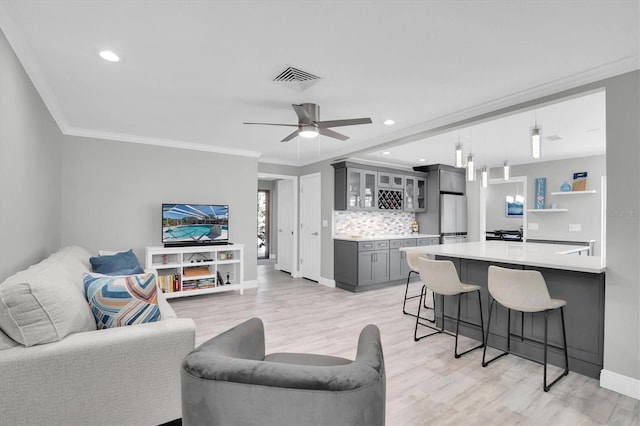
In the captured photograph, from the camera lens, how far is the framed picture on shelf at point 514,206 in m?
8.08

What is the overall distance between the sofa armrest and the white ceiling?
6.00 ft

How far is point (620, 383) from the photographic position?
7.66 ft

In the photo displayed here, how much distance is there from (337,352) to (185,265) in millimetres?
2815

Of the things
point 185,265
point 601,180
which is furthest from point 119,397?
point 601,180

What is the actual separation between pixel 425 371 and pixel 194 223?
3.85 m

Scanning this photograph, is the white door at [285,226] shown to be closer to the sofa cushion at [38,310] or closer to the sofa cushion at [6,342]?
the sofa cushion at [38,310]

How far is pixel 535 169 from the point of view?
6.34m

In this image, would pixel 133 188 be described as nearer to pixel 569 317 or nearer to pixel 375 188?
pixel 375 188

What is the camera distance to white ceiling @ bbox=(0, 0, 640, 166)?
184cm

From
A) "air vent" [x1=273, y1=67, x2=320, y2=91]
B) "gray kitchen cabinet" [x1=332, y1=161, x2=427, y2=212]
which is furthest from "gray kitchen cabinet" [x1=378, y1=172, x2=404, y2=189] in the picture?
"air vent" [x1=273, y1=67, x2=320, y2=91]

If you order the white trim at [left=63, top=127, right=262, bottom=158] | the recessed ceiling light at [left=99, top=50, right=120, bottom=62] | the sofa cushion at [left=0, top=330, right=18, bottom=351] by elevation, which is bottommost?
the sofa cushion at [left=0, top=330, right=18, bottom=351]

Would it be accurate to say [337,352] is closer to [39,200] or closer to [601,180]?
[39,200]

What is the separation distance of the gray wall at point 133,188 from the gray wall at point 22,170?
750mm

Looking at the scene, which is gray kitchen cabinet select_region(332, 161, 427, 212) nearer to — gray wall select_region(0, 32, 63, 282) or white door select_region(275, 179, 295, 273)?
white door select_region(275, 179, 295, 273)
